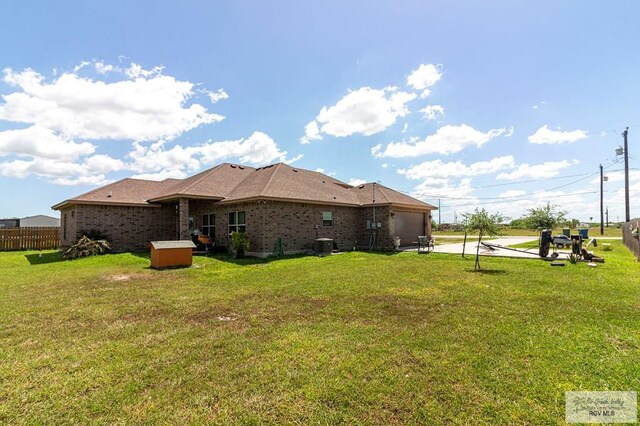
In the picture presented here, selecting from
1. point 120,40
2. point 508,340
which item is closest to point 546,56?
point 508,340

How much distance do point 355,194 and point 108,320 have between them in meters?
18.4

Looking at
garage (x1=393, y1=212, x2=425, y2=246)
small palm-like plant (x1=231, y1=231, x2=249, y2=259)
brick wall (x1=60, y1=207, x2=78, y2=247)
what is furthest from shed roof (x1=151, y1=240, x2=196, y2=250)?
garage (x1=393, y1=212, x2=425, y2=246)

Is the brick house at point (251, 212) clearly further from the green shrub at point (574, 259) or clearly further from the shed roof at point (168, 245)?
the green shrub at point (574, 259)

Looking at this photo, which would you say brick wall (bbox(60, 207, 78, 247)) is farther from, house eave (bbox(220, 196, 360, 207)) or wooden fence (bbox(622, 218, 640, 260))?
wooden fence (bbox(622, 218, 640, 260))

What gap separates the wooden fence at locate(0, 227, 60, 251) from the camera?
2139 cm

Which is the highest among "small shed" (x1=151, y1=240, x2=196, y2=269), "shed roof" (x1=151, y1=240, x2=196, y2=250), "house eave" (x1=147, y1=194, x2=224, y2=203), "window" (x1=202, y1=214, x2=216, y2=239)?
"house eave" (x1=147, y1=194, x2=224, y2=203)

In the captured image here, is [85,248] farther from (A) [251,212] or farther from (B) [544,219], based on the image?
(B) [544,219]

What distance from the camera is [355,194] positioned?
22.7 m

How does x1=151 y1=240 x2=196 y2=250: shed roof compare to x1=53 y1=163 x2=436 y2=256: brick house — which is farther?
x1=53 y1=163 x2=436 y2=256: brick house

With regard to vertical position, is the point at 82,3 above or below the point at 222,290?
above

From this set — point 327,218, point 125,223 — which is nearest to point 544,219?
point 327,218

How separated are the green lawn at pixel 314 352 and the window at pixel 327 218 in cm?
994

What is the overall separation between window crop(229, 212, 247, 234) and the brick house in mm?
52

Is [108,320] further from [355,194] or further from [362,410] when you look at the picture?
[355,194]
